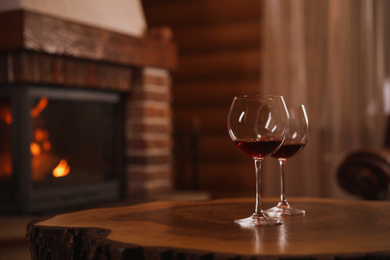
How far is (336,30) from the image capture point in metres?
3.95

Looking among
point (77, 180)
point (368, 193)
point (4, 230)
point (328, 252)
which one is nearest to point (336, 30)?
point (368, 193)

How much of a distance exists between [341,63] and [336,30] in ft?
0.76

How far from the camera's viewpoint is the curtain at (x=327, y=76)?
3.82 meters

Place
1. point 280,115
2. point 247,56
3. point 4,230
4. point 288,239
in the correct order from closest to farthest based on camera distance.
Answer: point 288,239 < point 280,115 < point 4,230 < point 247,56

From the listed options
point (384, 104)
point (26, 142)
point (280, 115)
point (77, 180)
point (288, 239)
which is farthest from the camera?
point (384, 104)

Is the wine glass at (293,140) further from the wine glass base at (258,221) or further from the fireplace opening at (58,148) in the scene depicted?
the fireplace opening at (58,148)

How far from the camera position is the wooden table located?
3.16 feet

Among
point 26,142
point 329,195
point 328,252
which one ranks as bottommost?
point 329,195

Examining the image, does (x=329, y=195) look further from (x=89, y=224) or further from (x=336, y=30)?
(x=89, y=224)

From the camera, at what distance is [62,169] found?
9.84 feet

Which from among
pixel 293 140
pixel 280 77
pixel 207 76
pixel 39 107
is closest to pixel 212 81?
pixel 207 76

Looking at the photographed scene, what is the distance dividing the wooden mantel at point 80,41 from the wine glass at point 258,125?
1.67m

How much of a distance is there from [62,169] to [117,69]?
67cm

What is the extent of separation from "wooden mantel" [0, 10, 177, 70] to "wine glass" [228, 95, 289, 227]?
5.48ft
